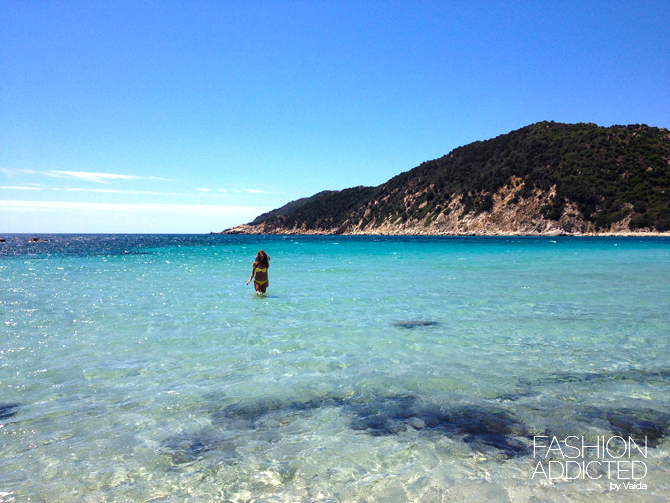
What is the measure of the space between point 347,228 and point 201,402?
170809 millimetres

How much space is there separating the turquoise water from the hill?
103 meters

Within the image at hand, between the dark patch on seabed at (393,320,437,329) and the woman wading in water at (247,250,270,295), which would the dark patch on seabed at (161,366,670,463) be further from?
the woman wading in water at (247,250,270,295)

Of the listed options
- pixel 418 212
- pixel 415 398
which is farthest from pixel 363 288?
pixel 418 212

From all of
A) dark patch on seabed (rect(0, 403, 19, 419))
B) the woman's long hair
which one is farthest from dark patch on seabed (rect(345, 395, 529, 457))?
the woman's long hair

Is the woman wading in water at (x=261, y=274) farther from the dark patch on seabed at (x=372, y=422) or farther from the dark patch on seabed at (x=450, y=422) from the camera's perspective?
the dark patch on seabed at (x=450, y=422)

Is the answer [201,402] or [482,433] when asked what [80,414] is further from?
[482,433]

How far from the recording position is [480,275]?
23.5 metres

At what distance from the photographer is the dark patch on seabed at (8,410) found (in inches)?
216

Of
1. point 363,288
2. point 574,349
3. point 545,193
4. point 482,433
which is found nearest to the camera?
point 482,433

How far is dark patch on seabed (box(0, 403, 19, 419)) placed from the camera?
18.0 feet

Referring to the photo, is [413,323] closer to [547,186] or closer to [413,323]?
[413,323]

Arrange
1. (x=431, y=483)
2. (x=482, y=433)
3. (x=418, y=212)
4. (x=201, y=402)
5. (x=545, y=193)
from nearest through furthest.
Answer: (x=431, y=483), (x=482, y=433), (x=201, y=402), (x=545, y=193), (x=418, y=212)

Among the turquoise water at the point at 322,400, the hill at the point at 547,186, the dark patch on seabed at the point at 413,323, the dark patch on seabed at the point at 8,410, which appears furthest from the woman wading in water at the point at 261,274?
the hill at the point at 547,186

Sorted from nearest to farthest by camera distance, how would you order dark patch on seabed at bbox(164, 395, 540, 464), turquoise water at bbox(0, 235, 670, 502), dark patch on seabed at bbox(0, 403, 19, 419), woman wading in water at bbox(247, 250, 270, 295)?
turquoise water at bbox(0, 235, 670, 502) → dark patch on seabed at bbox(164, 395, 540, 464) → dark patch on seabed at bbox(0, 403, 19, 419) → woman wading in water at bbox(247, 250, 270, 295)
